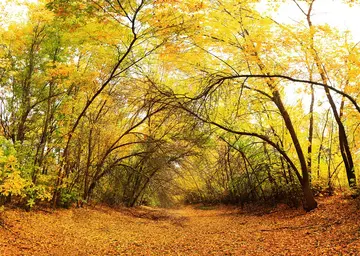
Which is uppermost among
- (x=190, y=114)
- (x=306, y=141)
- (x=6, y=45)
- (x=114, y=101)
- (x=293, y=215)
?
(x=6, y=45)

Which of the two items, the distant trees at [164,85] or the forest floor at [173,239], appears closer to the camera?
the forest floor at [173,239]

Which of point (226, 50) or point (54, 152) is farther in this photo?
point (54, 152)

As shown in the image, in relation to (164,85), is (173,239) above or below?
below

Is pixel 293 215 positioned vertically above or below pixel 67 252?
above

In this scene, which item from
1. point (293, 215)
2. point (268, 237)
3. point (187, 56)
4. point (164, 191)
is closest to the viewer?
point (268, 237)

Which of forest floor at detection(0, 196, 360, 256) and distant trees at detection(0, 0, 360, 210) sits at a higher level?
distant trees at detection(0, 0, 360, 210)

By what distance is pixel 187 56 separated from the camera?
921 centimetres

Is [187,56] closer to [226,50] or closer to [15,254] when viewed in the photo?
[226,50]

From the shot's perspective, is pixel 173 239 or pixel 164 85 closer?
pixel 164 85

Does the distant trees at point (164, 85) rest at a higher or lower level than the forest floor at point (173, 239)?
higher

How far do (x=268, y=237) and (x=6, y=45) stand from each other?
9.50 meters

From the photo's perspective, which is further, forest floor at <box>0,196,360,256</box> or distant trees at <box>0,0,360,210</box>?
distant trees at <box>0,0,360,210</box>

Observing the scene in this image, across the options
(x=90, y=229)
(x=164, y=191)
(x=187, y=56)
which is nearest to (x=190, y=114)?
(x=187, y=56)

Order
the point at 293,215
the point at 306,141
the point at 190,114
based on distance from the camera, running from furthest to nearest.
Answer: the point at 306,141, the point at 293,215, the point at 190,114
